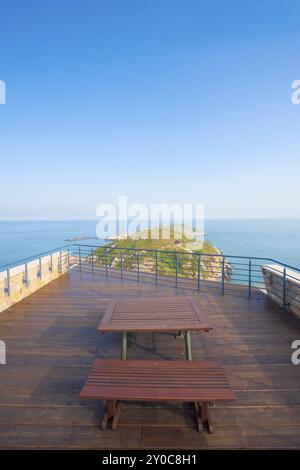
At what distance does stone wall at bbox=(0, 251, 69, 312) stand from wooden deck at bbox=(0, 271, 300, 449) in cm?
31

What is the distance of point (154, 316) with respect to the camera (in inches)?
119

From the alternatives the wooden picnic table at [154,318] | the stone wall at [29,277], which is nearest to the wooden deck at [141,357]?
the stone wall at [29,277]

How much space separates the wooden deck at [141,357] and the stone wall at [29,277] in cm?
31

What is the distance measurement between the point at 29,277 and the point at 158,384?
5048 millimetres

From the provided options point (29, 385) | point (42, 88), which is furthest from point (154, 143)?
point (29, 385)

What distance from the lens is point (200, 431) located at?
186 cm

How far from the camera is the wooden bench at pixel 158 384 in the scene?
177cm

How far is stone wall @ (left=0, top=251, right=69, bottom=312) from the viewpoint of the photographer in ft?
16.2

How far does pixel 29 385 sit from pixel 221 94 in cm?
1458

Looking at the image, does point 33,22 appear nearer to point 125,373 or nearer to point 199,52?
point 199,52
